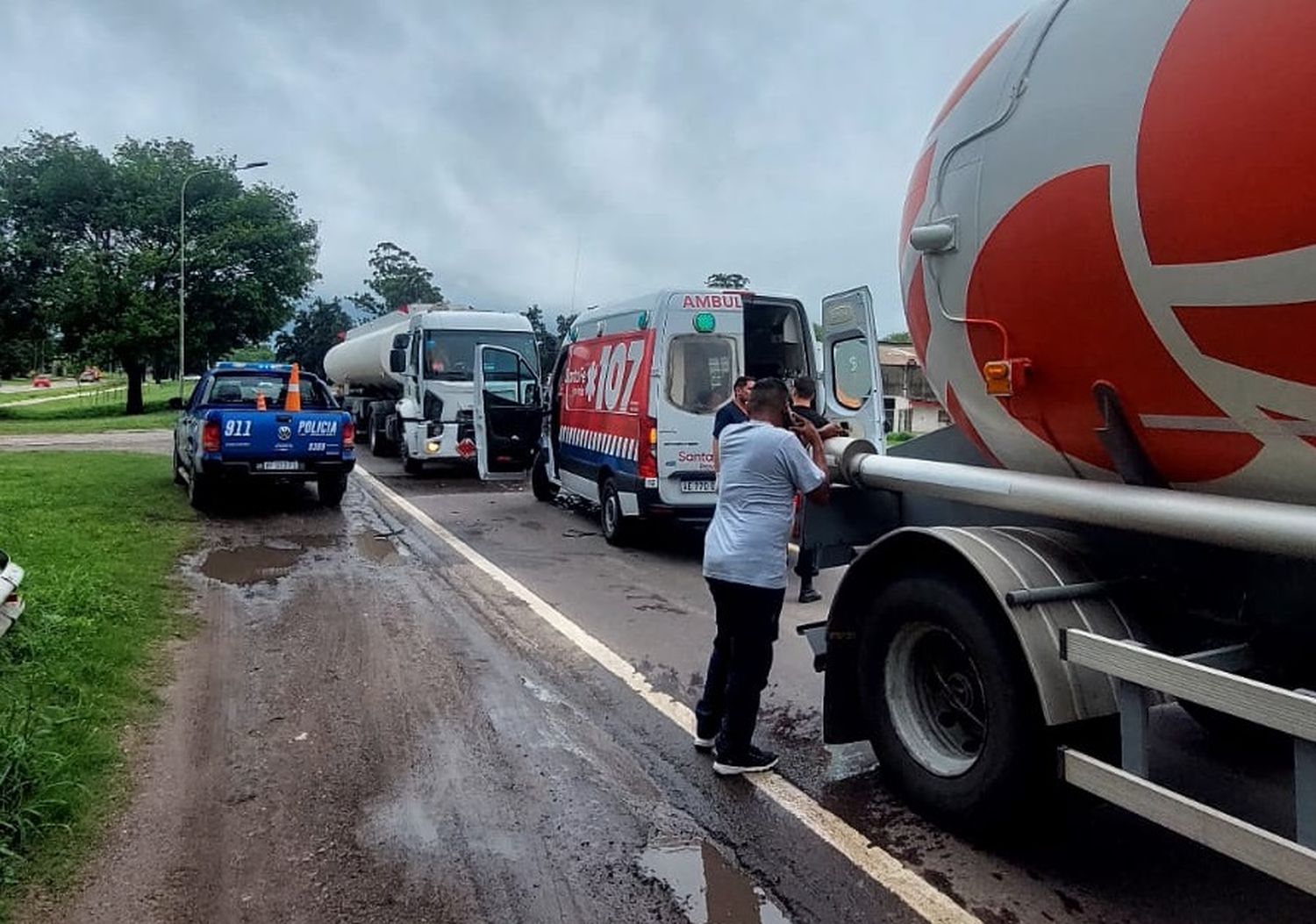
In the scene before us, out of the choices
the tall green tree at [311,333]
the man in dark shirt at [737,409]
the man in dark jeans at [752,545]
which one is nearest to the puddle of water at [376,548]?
the man in dark shirt at [737,409]

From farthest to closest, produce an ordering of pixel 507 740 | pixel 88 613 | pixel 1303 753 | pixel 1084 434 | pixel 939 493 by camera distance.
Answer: pixel 88 613 < pixel 507 740 < pixel 939 493 < pixel 1084 434 < pixel 1303 753

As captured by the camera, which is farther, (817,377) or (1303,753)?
(817,377)

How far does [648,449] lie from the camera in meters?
9.68

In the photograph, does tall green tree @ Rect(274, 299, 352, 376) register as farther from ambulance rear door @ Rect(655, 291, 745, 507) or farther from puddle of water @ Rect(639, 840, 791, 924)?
puddle of water @ Rect(639, 840, 791, 924)

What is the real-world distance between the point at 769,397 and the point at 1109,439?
156 cm

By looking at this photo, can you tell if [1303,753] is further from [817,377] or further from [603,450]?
[603,450]

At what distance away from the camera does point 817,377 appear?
10.2m

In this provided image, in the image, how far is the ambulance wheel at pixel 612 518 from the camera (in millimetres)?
10422

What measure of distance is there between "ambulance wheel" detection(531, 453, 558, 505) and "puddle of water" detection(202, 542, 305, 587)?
3993mm

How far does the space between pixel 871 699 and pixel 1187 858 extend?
1.24 meters

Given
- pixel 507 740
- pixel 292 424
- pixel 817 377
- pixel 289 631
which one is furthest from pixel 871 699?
pixel 292 424

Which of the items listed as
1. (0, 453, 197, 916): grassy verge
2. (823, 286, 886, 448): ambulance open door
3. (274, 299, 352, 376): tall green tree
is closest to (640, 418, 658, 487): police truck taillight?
(823, 286, 886, 448): ambulance open door

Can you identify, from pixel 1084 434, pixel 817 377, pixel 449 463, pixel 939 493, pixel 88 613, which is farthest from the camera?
pixel 449 463

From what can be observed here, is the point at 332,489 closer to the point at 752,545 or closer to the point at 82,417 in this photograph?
the point at 752,545
